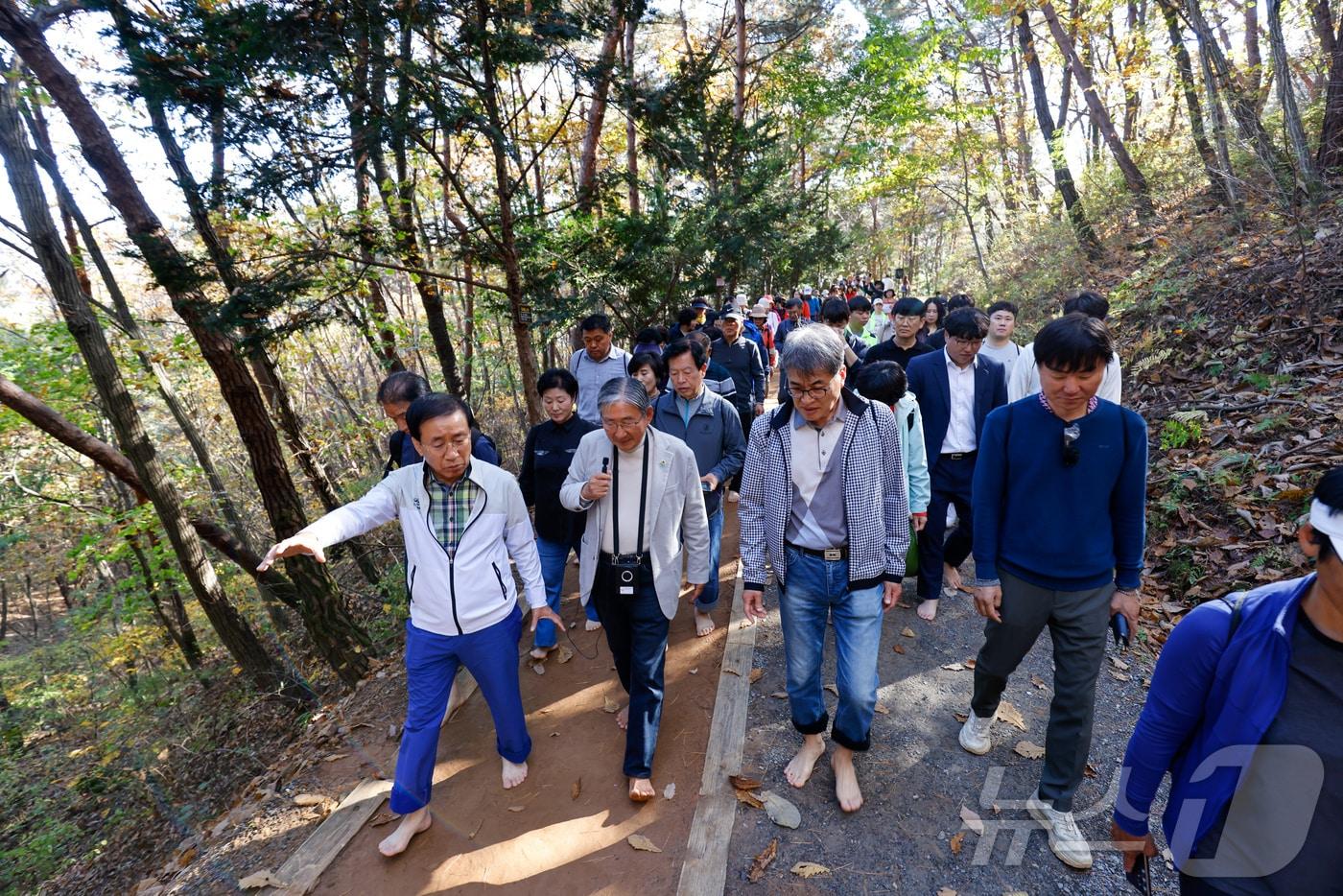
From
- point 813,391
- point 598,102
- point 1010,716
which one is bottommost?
point 1010,716

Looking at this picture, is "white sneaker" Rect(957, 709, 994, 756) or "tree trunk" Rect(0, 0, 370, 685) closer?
"white sneaker" Rect(957, 709, 994, 756)

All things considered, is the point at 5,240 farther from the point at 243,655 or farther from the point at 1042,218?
the point at 1042,218

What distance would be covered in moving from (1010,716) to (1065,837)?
94cm

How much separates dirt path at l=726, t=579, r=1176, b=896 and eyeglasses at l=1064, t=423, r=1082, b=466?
1827 millimetres

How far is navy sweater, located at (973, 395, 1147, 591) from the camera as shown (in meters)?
2.41

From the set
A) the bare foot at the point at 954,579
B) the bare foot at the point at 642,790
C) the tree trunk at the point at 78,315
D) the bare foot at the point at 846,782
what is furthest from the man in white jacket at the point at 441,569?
the tree trunk at the point at 78,315

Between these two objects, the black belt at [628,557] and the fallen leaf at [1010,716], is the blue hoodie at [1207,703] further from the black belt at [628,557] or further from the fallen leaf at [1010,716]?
the black belt at [628,557]

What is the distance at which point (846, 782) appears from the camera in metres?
2.97

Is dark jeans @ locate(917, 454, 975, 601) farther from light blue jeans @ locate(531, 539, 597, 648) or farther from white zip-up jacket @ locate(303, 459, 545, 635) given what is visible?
white zip-up jacket @ locate(303, 459, 545, 635)

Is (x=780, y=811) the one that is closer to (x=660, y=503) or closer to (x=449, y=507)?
(x=660, y=503)

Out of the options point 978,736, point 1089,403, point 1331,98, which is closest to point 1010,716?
point 978,736

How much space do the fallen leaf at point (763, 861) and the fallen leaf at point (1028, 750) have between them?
152 cm

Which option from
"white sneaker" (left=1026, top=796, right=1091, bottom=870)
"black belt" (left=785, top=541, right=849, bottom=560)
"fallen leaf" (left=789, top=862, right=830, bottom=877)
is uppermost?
"black belt" (left=785, top=541, right=849, bottom=560)

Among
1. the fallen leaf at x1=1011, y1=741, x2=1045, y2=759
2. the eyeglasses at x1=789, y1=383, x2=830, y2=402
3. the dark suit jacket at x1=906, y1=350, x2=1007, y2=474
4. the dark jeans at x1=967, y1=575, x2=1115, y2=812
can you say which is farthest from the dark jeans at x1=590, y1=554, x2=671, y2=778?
the dark suit jacket at x1=906, y1=350, x2=1007, y2=474
